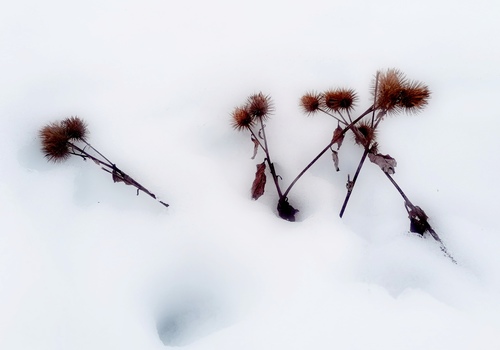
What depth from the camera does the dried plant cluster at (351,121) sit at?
139cm

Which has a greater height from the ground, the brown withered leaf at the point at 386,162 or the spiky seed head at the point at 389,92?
the spiky seed head at the point at 389,92

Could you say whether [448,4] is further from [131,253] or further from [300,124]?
[131,253]

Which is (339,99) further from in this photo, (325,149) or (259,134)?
(259,134)

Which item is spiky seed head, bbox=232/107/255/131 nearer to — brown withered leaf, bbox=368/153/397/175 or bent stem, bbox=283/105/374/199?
bent stem, bbox=283/105/374/199

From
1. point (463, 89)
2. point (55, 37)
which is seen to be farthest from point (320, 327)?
point (55, 37)

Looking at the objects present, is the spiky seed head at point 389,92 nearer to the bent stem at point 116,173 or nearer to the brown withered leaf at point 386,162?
the brown withered leaf at point 386,162

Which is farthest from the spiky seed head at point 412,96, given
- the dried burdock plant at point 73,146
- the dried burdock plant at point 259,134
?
the dried burdock plant at point 73,146

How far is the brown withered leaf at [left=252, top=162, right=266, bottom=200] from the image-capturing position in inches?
59.5

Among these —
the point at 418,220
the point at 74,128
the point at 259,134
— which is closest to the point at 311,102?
the point at 259,134

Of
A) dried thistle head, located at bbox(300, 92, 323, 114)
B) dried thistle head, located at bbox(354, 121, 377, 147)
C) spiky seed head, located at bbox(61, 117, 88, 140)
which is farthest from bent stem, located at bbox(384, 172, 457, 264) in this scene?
spiky seed head, located at bbox(61, 117, 88, 140)

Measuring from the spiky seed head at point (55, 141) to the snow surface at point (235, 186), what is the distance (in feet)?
0.31

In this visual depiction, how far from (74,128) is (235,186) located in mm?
638

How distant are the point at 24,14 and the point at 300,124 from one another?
126 centimetres

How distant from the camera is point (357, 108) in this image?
1608 millimetres
